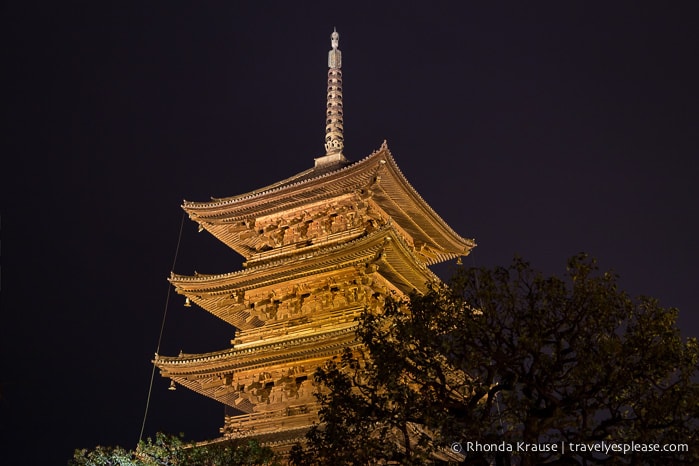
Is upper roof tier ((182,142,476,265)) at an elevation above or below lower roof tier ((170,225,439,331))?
above

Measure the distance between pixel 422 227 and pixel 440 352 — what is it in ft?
48.9

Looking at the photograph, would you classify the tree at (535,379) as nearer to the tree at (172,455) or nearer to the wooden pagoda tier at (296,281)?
the tree at (172,455)

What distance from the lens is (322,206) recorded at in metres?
27.8

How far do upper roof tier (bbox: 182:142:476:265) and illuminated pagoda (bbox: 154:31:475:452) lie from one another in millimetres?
46

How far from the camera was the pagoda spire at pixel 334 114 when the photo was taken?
1202 inches

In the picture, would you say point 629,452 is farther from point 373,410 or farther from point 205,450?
point 205,450

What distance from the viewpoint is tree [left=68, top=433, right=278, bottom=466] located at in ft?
59.5

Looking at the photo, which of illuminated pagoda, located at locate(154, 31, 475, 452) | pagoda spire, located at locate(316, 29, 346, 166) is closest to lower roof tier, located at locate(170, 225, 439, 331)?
illuminated pagoda, located at locate(154, 31, 475, 452)

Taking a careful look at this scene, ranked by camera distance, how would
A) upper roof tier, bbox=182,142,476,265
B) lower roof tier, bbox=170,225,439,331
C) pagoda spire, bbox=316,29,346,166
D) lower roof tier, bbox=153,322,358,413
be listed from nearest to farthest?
lower roof tier, bbox=153,322,358,413 < lower roof tier, bbox=170,225,439,331 < upper roof tier, bbox=182,142,476,265 < pagoda spire, bbox=316,29,346,166

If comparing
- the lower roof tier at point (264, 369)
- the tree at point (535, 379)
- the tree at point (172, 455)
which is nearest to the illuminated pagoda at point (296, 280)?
the lower roof tier at point (264, 369)

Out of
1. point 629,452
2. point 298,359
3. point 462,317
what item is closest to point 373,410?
point 462,317

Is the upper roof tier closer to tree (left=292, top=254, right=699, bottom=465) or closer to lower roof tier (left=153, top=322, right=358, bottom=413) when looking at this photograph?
lower roof tier (left=153, top=322, right=358, bottom=413)

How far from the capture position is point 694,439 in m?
13.2

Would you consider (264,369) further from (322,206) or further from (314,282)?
(322,206)
